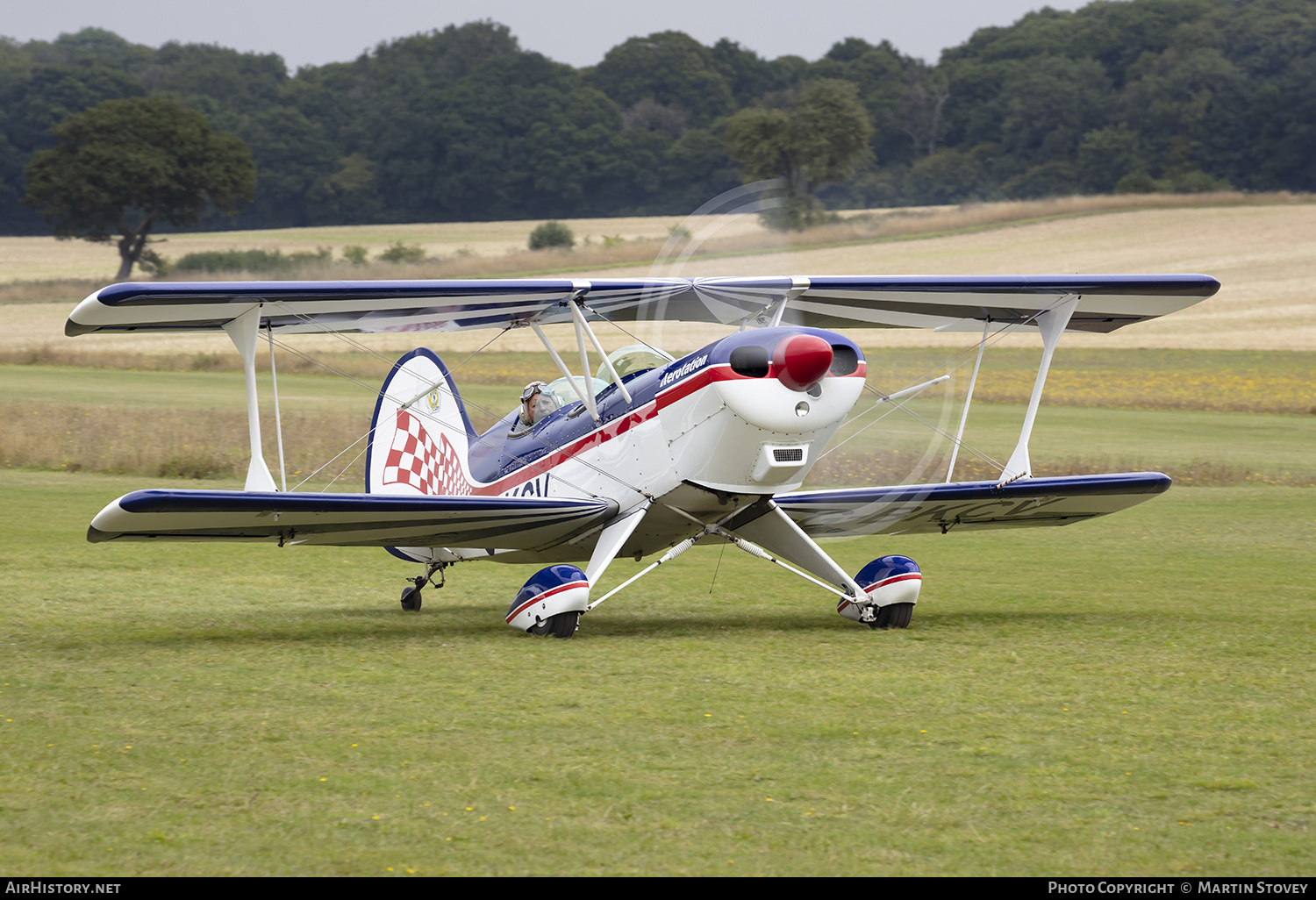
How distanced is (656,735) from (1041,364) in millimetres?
5112

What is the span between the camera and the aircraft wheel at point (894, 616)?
31.8ft

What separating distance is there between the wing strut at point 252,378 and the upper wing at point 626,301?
9 cm

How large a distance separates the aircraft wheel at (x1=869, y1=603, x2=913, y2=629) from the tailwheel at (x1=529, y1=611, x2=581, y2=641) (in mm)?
2215

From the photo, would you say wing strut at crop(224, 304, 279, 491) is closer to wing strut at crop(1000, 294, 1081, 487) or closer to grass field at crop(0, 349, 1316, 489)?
grass field at crop(0, 349, 1316, 489)

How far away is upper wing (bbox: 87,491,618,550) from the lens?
8.11 m

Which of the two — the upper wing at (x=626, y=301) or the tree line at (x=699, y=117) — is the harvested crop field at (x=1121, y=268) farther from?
the upper wing at (x=626, y=301)

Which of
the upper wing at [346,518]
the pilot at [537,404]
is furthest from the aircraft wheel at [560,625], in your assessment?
the pilot at [537,404]

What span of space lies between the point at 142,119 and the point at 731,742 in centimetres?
8337

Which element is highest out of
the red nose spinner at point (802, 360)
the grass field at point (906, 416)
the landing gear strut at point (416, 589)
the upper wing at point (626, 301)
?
the upper wing at point (626, 301)

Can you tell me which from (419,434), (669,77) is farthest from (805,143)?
(669,77)

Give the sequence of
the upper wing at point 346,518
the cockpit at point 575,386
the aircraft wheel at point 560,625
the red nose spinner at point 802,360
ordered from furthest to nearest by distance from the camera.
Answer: the cockpit at point 575,386
the aircraft wheel at point 560,625
the upper wing at point 346,518
the red nose spinner at point 802,360

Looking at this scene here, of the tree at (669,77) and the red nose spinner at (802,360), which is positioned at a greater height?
the tree at (669,77)

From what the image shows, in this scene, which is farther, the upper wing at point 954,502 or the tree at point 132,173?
the tree at point 132,173
